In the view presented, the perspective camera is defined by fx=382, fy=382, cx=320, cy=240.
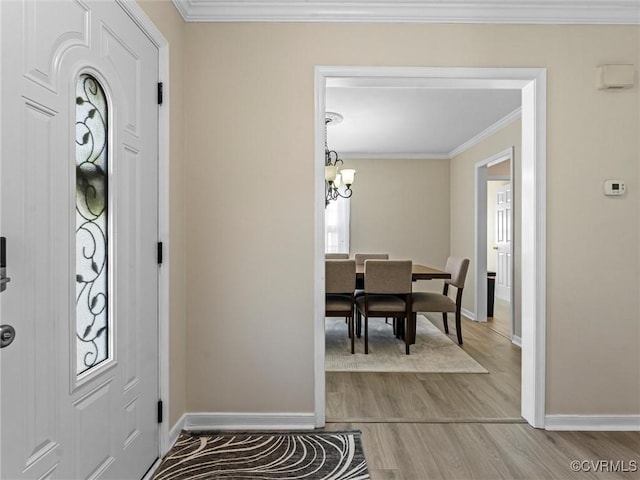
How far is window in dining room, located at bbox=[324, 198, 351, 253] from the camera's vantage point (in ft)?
21.3

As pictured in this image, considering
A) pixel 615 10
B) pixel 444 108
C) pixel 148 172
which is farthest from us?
pixel 444 108

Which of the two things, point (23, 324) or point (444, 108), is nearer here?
point (23, 324)

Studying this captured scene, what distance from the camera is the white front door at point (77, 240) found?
1.05 meters

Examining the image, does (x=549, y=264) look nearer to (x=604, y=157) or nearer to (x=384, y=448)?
Answer: (x=604, y=157)

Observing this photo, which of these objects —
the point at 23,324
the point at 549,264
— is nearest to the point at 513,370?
the point at 549,264

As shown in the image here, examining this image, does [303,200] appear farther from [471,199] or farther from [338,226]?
[338,226]

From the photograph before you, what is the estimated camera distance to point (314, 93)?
7.53 ft

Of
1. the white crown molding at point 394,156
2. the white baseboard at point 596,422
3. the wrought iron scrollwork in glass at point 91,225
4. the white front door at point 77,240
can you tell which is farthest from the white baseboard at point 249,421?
the white crown molding at point 394,156

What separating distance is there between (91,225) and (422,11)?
2.13 meters

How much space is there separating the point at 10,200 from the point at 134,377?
3.27 ft

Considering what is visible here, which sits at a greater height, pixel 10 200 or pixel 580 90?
pixel 580 90

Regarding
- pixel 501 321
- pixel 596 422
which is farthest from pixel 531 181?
Answer: pixel 501 321

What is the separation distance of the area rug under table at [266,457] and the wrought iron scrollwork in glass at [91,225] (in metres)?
0.84

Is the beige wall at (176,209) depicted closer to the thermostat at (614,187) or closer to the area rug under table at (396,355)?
the area rug under table at (396,355)
